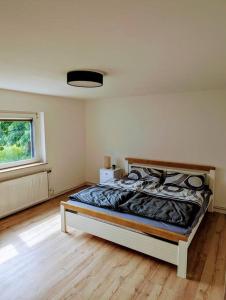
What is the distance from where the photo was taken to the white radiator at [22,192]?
3318 millimetres

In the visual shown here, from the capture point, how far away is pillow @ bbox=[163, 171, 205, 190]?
3.35 metres

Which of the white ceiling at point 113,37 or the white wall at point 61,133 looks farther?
the white wall at point 61,133

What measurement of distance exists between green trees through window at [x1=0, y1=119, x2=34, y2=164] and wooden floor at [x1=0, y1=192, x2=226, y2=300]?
4.00 ft

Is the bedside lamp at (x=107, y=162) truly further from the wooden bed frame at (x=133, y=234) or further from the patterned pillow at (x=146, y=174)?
the wooden bed frame at (x=133, y=234)

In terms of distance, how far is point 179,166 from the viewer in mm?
3766

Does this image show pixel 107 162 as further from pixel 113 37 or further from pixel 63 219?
pixel 113 37

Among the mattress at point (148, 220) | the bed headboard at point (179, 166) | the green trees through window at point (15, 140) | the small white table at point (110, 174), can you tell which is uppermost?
the green trees through window at point (15, 140)

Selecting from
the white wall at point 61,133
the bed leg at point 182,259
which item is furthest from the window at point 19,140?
the bed leg at point 182,259

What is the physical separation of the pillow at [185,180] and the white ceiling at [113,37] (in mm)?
1739

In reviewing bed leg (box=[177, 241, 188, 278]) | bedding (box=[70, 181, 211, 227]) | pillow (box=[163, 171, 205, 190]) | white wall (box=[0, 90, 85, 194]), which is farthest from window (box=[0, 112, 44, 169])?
bed leg (box=[177, 241, 188, 278])

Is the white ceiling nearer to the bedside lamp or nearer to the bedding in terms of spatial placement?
the bedding

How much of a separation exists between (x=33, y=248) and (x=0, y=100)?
2260mm

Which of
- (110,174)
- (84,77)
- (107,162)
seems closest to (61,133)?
(107,162)

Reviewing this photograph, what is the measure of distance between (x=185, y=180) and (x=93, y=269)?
203 cm
